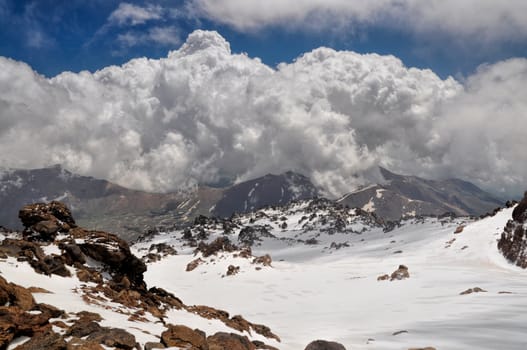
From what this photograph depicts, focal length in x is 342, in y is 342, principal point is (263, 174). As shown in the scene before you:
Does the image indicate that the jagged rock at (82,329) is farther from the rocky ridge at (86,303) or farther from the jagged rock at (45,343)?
the jagged rock at (45,343)

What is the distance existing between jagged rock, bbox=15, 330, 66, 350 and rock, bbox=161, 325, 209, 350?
2844mm

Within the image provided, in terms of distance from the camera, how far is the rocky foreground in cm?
916

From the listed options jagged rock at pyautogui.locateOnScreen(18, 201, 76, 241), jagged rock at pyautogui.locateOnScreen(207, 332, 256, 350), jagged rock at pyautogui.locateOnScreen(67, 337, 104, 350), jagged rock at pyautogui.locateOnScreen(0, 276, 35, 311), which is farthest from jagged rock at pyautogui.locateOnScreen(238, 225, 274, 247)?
jagged rock at pyautogui.locateOnScreen(67, 337, 104, 350)

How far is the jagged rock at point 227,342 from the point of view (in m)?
11.3

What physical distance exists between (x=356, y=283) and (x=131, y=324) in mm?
33368

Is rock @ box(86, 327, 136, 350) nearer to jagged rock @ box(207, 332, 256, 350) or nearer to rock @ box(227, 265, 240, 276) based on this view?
jagged rock @ box(207, 332, 256, 350)

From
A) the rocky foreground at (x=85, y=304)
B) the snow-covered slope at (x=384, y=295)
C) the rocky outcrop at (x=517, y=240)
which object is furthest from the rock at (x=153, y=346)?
the rocky outcrop at (x=517, y=240)

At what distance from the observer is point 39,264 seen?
16.2m

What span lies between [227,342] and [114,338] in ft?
13.1

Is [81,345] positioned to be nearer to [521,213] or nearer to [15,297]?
[15,297]

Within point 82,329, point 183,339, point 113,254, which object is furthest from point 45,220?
point 183,339

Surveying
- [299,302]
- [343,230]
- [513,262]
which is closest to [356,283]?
[299,302]

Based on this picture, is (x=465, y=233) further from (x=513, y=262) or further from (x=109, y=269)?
(x=109, y=269)

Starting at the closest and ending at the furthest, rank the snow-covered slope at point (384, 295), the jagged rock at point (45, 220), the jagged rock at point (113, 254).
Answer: the snow-covered slope at point (384, 295) → the jagged rock at point (113, 254) → the jagged rock at point (45, 220)
